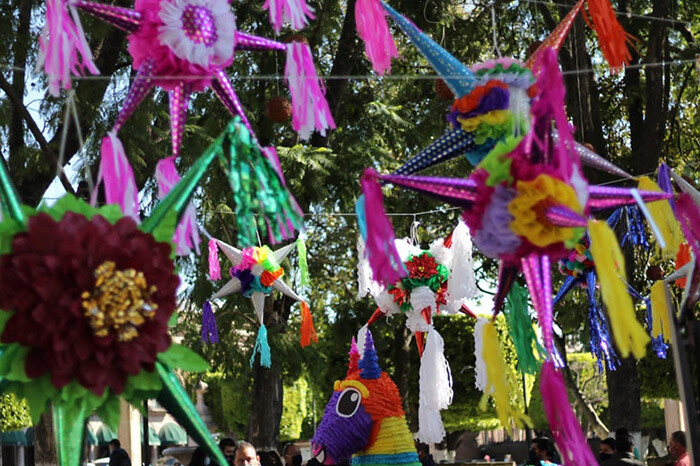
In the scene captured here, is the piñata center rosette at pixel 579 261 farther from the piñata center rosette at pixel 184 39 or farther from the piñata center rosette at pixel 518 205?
the piñata center rosette at pixel 184 39

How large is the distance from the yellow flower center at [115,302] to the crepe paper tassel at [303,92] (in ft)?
5.56

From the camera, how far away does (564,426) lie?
3.82 m

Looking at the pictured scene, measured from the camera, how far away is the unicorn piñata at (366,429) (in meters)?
5.19

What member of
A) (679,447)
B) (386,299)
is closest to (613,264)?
(679,447)

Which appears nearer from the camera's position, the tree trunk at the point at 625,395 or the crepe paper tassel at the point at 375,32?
the crepe paper tassel at the point at 375,32

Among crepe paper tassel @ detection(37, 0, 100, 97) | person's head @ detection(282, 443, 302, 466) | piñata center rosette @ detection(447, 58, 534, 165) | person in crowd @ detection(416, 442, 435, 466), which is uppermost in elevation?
crepe paper tassel @ detection(37, 0, 100, 97)

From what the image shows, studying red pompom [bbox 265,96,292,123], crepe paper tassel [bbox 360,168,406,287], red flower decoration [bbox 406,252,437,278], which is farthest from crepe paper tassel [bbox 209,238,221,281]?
crepe paper tassel [bbox 360,168,406,287]

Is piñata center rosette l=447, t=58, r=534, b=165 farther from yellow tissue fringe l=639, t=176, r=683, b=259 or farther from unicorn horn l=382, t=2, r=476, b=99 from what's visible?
yellow tissue fringe l=639, t=176, r=683, b=259

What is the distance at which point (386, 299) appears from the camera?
7.17 metres

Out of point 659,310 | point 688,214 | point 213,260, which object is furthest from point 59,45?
point 213,260

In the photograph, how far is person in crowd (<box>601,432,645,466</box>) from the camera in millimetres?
5848

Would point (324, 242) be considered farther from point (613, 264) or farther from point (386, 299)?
point (613, 264)

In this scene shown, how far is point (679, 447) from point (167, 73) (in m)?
3.46

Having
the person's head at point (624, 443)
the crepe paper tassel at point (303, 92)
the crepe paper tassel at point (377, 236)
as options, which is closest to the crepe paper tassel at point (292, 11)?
the crepe paper tassel at point (303, 92)
